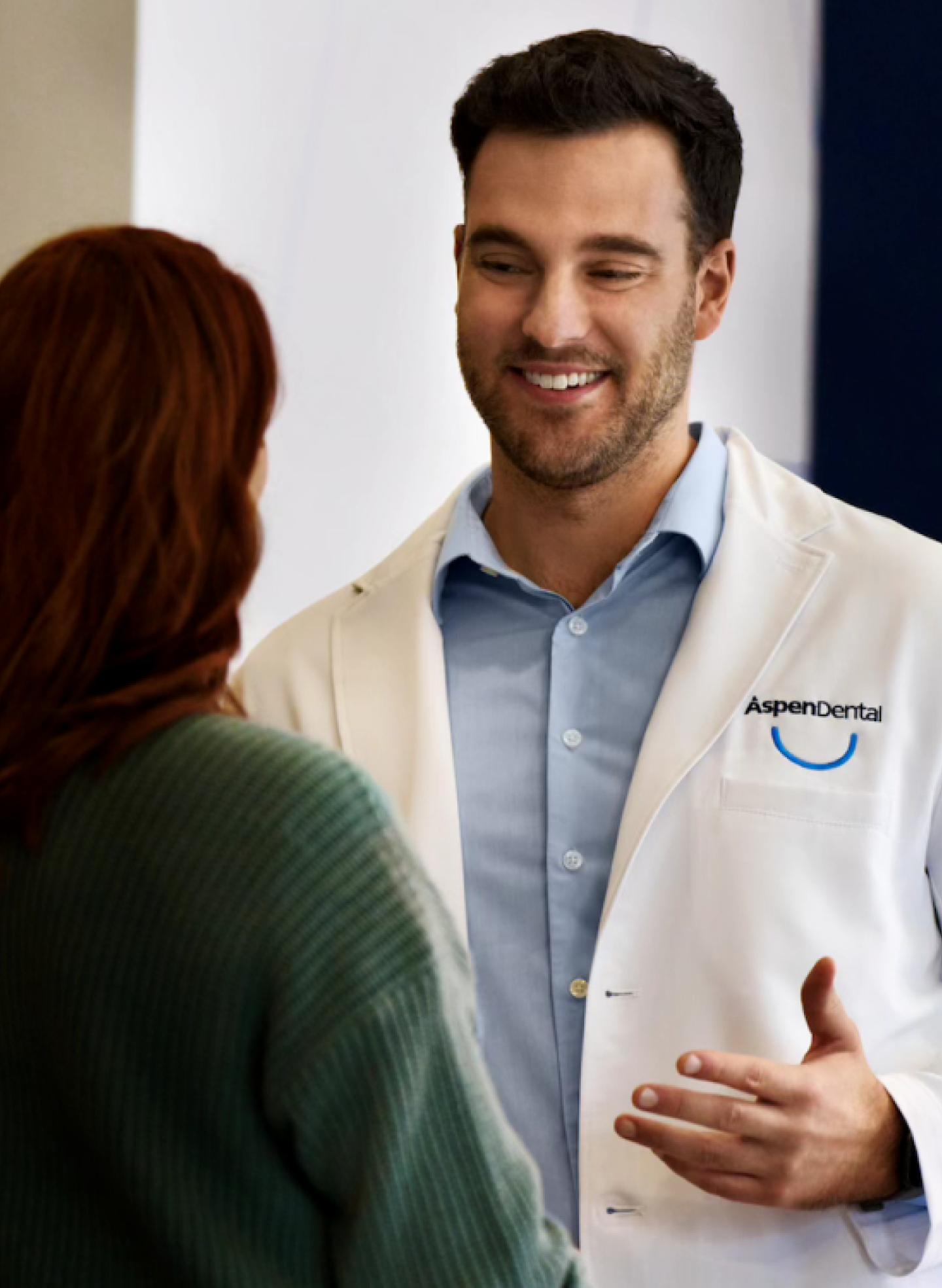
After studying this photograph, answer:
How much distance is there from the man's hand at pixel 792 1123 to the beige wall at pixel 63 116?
1.28 meters

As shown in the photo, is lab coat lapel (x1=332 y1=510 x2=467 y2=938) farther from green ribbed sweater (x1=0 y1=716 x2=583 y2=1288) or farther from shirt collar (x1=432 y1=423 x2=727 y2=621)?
green ribbed sweater (x1=0 y1=716 x2=583 y2=1288)

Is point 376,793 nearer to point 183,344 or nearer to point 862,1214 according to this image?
point 183,344

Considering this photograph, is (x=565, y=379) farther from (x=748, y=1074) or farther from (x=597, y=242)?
(x=748, y=1074)

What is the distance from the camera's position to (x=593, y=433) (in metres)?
1.72

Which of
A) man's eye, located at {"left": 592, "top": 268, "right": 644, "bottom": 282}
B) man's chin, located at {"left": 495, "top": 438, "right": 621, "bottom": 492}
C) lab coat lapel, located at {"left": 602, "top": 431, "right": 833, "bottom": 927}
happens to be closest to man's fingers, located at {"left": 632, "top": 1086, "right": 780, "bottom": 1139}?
lab coat lapel, located at {"left": 602, "top": 431, "right": 833, "bottom": 927}

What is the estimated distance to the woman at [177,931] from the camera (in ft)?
2.72

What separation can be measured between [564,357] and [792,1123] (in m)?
0.81

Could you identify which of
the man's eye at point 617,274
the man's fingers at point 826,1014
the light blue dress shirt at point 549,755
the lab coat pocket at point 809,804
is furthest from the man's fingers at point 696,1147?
the man's eye at point 617,274

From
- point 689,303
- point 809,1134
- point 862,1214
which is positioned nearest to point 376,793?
point 809,1134

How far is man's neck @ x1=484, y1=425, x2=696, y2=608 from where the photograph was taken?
1747mm

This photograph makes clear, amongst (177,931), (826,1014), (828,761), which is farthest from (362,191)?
(177,931)

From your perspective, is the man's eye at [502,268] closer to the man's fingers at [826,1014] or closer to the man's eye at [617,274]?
the man's eye at [617,274]

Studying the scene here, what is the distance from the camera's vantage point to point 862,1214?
1.43m

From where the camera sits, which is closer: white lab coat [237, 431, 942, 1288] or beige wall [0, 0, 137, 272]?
white lab coat [237, 431, 942, 1288]
